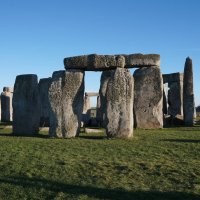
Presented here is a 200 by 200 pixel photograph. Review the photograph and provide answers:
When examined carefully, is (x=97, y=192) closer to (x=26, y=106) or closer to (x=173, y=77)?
(x=26, y=106)

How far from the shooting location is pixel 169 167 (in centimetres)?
944

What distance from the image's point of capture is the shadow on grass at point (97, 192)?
299 inches

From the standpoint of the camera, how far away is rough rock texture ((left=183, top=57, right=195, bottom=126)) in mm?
21656

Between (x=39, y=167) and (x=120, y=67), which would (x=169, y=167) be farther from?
(x=120, y=67)

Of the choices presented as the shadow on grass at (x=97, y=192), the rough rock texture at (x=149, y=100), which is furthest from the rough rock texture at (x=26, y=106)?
the shadow on grass at (x=97, y=192)

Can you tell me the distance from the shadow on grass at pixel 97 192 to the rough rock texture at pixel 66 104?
6.43 meters

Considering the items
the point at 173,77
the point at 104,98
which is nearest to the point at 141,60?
the point at 104,98

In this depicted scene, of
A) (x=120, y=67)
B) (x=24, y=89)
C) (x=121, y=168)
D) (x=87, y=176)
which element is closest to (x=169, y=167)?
(x=121, y=168)

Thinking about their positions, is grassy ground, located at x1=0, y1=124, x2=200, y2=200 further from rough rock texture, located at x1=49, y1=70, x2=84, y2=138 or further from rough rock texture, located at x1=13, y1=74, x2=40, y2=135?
rough rock texture, located at x1=13, y1=74, x2=40, y2=135

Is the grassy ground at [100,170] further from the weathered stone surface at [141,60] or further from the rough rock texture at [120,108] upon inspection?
the weathered stone surface at [141,60]

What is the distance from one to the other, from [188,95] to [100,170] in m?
14.0

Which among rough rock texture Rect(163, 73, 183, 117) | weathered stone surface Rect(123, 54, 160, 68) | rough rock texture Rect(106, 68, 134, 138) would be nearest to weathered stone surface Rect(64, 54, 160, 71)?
rough rock texture Rect(106, 68, 134, 138)

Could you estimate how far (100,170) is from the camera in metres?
9.27

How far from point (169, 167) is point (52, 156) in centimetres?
308
